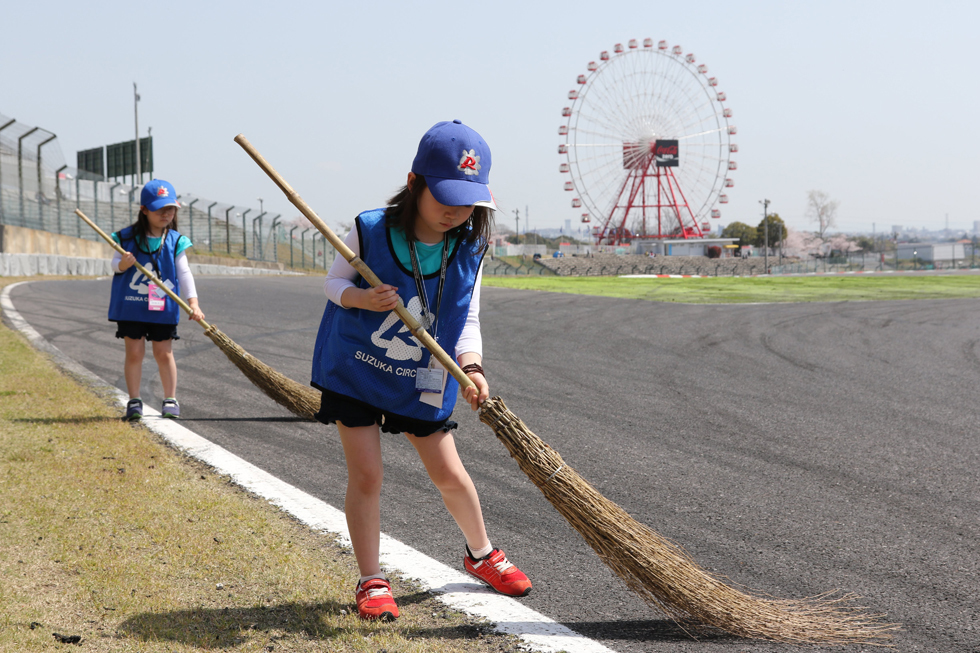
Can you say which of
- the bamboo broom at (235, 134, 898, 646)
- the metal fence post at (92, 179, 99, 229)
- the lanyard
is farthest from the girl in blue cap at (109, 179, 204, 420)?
the metal fence post at (92, 179, 99, 229)

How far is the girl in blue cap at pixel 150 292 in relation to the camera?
5188mm

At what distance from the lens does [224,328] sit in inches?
398

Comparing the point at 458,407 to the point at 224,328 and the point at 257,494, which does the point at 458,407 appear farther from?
the point at 224,328

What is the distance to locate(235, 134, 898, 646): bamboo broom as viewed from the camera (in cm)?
242

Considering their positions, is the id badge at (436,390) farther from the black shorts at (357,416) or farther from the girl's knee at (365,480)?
the girl's knee at (365,480)

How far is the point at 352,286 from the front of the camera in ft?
8.26

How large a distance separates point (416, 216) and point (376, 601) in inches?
46.4

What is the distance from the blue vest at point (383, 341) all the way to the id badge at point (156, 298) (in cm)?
309

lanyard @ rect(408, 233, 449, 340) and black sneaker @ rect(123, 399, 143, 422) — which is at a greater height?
lanyard @ rect(408, 233, 449, 340)

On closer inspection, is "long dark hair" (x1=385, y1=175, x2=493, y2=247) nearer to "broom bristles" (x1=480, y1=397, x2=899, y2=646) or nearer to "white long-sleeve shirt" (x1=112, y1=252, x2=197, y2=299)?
"broom bristles" (x1=480, y1=397, x2=899, y2=646)

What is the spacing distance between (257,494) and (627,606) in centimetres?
170

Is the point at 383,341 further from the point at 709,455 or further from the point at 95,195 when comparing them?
the point at 95,195

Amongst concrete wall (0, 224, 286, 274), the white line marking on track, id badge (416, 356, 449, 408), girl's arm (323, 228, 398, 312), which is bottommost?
the white line marking on track

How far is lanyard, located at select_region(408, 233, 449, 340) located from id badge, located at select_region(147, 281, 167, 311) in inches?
131
